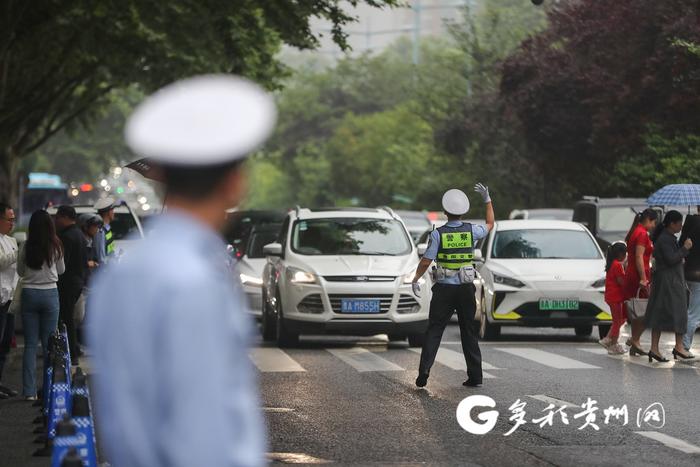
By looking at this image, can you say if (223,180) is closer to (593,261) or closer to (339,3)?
(593,261)

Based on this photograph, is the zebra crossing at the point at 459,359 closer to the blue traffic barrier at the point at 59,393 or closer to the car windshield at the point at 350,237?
the car windshield at the point at 350,237

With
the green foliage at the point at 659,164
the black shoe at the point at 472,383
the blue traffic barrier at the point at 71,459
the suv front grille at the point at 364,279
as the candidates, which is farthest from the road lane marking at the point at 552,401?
the green foliage at the point at 659,164

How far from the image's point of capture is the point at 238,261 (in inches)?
→ 891

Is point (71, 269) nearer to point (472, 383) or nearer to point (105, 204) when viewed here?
point (105, 204)

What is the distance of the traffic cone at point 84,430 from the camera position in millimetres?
5316

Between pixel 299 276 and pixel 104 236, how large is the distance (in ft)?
8.05

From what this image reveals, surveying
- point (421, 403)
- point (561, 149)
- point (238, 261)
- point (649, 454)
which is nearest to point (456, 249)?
point (421, 403)

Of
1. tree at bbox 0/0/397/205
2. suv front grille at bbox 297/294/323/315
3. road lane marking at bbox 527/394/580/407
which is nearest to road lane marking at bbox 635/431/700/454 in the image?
road lane marking at bbox 527/394/580/407

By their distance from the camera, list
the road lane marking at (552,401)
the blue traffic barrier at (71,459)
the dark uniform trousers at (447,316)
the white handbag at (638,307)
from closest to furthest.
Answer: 1. the blue traffic barrier at (71,459)
2. the road lane marking at (552,401)
3. the dark uniform trousers at (447,316)
4. the white handbag at (638,307)

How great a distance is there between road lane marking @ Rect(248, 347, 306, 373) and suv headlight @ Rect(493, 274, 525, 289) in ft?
11.0

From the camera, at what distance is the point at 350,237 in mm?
20000

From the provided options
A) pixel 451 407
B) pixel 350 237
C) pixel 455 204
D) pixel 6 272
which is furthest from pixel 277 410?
pixel 350 237

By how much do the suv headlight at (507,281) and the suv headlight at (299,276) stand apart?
9.37 ft

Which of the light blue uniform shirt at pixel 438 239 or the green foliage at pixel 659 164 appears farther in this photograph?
the green foliage at pixel 659 164
